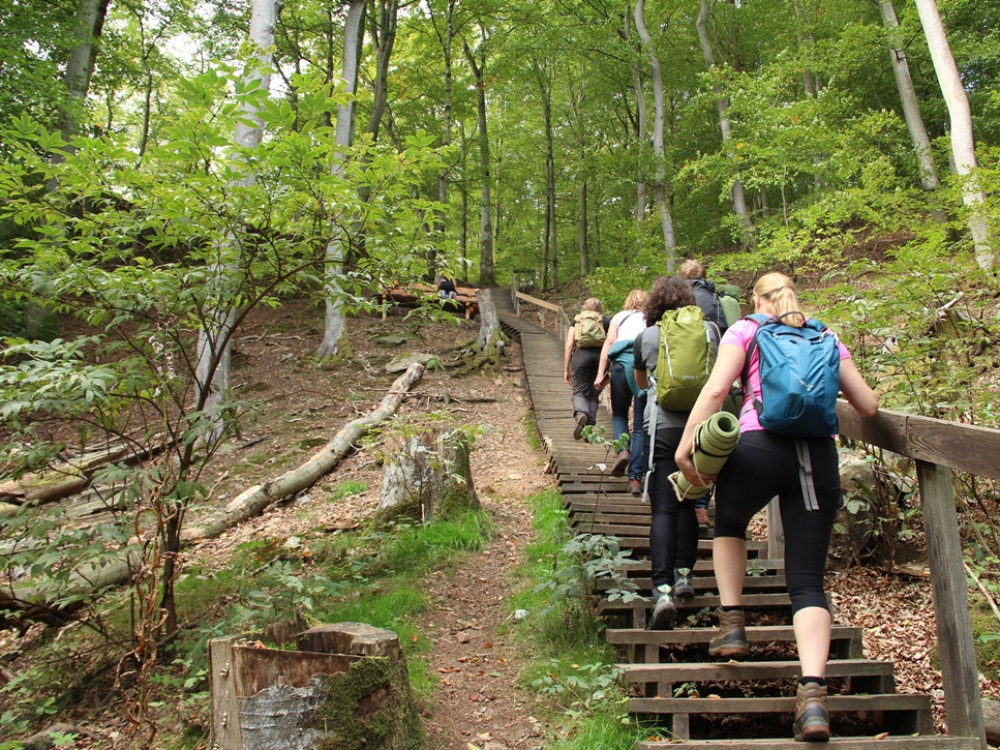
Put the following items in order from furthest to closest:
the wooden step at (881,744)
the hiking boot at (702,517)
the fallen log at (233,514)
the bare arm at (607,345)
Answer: the bare arm at (607,345)
the hiking boot at (702,517)
the fallen log at (233,514)
the wooden step at (881,744)

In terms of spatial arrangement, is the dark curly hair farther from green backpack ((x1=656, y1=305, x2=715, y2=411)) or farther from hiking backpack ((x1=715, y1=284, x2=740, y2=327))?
hiking backpack ((x1=715, y1=284, x2=740, y2=327))

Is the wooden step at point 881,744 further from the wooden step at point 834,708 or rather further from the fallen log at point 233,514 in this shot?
the fallen log at point 233,514

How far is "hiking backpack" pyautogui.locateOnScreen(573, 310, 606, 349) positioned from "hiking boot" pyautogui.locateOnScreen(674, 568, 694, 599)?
3.76 metres

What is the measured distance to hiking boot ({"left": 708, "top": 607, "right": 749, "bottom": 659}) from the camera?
101 inches

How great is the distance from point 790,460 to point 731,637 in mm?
824

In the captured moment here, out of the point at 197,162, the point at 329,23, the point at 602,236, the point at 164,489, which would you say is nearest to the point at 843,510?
the point at 164,489

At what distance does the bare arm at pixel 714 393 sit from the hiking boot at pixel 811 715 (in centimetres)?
82

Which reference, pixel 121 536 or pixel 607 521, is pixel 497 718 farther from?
pixel 121 536

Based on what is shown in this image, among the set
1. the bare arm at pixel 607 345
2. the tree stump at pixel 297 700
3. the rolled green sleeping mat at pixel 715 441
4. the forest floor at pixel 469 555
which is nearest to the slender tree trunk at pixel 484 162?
the forest floor at pixel 469 555

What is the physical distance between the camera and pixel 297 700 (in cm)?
241

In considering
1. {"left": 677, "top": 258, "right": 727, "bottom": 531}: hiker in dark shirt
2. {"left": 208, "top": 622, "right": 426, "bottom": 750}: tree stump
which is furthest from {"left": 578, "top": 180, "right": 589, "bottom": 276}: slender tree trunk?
{"left": 208, "top": 622, "right": 426, "bottom": 750}: tree stump

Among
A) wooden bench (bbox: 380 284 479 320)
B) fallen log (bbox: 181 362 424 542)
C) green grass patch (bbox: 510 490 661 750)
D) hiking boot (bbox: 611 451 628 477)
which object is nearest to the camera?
green grass patch (bbox: 510 490 661 750)

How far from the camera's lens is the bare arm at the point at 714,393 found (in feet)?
8.46

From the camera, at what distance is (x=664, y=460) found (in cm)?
340
